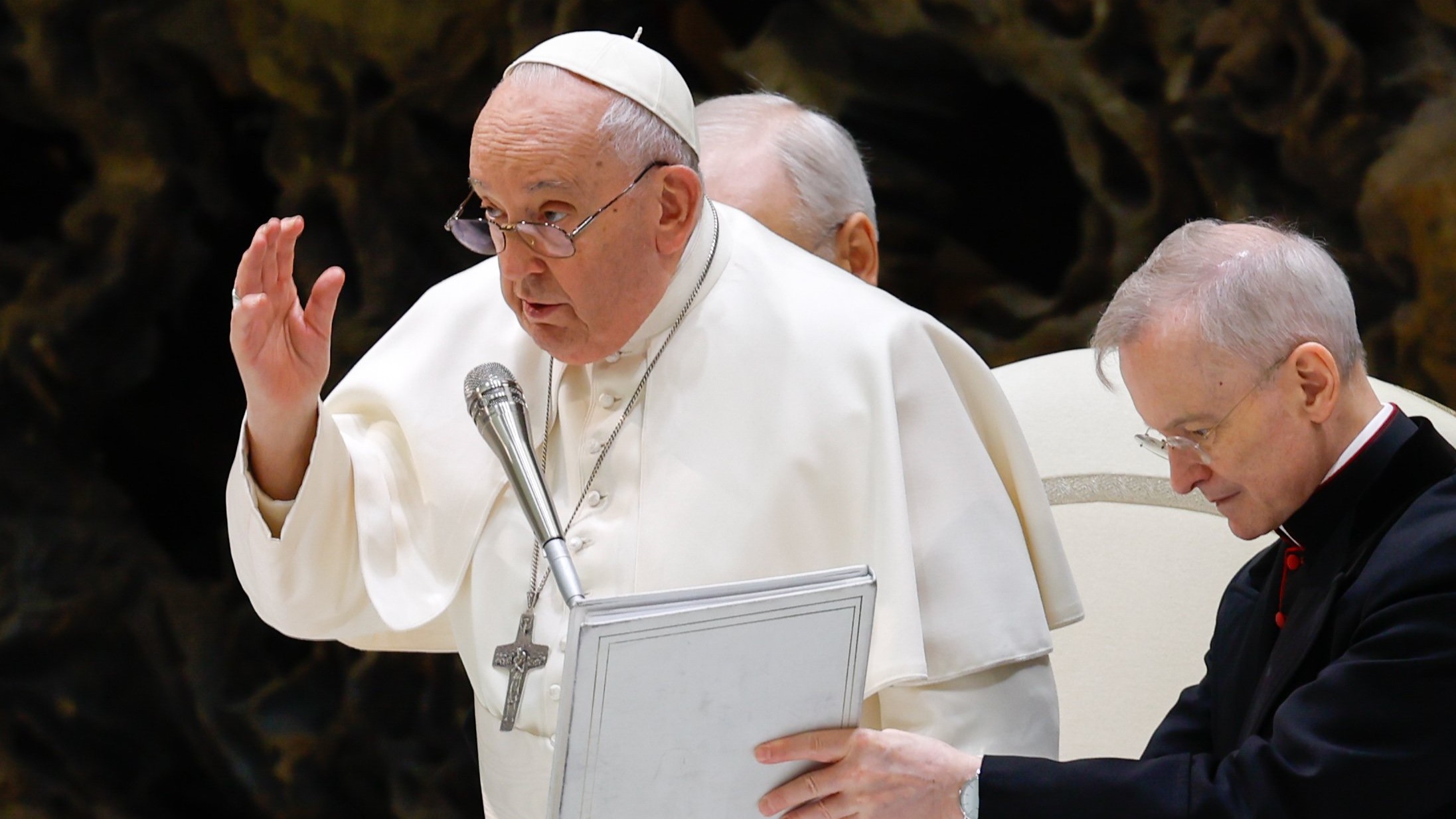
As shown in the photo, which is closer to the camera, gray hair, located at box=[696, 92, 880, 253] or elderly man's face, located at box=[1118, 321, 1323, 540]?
elderly man's face, located at box=[1118, 321, 1323, 540]

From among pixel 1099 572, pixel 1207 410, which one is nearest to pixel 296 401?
pixel 1207 410

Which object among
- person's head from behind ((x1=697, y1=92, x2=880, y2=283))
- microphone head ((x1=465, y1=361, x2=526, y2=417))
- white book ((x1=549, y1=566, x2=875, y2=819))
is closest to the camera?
white book ((x1=549, y1=566, x2=875, y2=819))

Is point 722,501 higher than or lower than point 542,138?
lower

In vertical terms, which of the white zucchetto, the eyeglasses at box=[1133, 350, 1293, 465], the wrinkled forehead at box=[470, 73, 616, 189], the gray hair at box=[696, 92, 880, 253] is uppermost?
the gray hair at box=[696, 92, 880, 253]

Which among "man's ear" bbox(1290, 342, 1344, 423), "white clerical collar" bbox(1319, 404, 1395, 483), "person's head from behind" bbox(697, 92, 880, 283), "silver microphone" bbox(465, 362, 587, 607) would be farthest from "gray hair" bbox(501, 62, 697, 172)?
"person's head from behind" bbox(697, 92, 880, 283)

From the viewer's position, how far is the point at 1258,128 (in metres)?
4.52

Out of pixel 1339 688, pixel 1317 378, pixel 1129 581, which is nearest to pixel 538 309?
pixel 1317 378

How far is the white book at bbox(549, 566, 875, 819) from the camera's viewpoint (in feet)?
6.37

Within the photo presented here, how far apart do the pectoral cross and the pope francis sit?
1 centimetres

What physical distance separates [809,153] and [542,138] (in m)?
1.40

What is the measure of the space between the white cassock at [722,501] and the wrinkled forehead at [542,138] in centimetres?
30

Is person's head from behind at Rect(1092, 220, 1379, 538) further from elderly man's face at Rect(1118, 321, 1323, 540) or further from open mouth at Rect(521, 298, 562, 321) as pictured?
open mouth at Rect(521, 298, 562, 321)

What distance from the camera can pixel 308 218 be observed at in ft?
16.8

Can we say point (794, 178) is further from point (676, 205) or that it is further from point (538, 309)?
point (538, 309)
